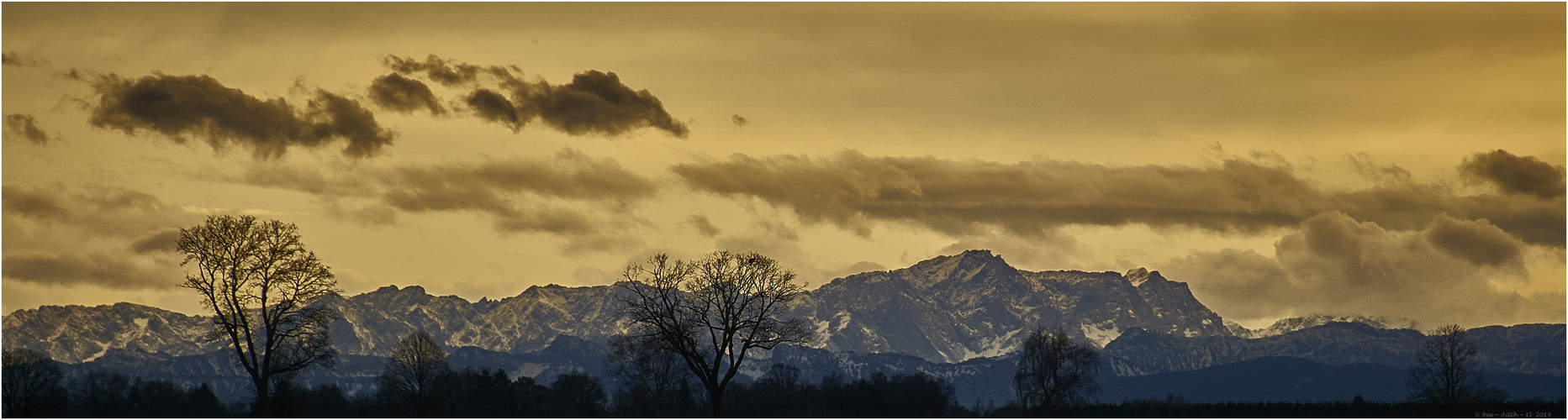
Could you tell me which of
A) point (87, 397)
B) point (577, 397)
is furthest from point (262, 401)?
point (87, 397)

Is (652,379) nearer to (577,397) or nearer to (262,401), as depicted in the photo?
(577,397)

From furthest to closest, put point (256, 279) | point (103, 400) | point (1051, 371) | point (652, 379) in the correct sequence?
1. point (103, 400)
2. point (652, 379)
3. point (1051, 371)
4. point (256, 279)

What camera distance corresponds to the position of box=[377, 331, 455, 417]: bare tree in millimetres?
116312

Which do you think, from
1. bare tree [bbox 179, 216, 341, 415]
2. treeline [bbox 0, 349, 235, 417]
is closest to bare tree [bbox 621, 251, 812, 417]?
bare tree [bbox 179, 216, 341, 415]

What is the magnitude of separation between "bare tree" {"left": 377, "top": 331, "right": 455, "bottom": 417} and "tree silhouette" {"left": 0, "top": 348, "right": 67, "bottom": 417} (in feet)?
83.3

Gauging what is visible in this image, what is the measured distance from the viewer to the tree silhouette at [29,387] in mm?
98225

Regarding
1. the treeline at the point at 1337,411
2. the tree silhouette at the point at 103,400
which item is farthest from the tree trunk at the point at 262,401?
the tree silhouette at the point at 103,400

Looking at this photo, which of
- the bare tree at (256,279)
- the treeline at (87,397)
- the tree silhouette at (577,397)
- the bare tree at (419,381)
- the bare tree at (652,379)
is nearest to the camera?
the bare tree at (256,279)

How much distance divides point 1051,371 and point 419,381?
191 feet

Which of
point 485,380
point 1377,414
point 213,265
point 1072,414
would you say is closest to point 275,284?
point 213,265

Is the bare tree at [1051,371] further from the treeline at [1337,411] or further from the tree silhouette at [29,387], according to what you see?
the tree silhouette at [29,387]

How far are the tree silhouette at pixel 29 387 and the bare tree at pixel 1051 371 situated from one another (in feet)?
254

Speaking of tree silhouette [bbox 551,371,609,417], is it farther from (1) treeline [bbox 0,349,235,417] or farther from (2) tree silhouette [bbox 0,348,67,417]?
(2) tree silhouette [bbox 0,348,67,417]

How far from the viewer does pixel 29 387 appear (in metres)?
136
